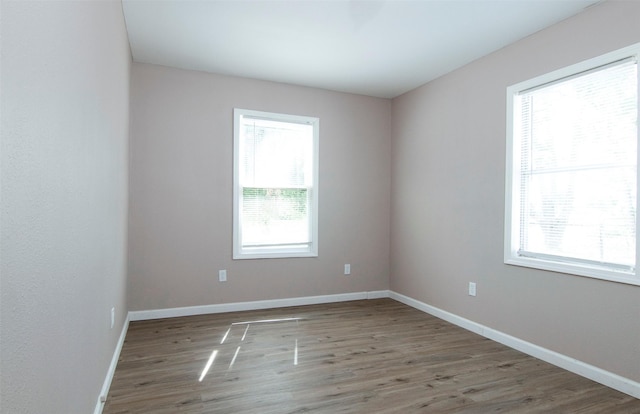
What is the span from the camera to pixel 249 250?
14.2 ft

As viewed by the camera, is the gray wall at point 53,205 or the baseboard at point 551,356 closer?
the gray wall at point 53,205

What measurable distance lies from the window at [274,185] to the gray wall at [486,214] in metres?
1.18

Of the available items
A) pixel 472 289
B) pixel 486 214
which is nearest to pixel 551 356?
pixel 472 289

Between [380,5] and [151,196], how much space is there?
9.26 ft

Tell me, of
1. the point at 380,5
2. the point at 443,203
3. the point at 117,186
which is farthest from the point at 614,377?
the point at 117,186

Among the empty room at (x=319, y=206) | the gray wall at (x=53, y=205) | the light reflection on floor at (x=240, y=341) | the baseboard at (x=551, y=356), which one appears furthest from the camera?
the light reflection on floor at (x=240, y=341)

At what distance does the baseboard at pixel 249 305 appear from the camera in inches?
152

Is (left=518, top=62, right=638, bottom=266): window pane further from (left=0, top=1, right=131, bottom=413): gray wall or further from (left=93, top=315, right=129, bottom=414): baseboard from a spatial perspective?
(left=93, top=315, right=129, bottom=414): baseboard

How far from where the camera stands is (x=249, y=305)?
4.25m

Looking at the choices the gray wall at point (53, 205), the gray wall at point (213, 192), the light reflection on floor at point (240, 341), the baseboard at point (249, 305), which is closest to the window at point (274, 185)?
the gray wall at point (213, 192)

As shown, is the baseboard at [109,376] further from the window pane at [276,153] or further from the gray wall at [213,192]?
the window pane at [276,153]

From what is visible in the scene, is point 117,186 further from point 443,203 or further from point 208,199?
Answer: point 443,203

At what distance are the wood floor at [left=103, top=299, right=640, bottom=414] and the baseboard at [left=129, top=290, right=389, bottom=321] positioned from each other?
0.14 m

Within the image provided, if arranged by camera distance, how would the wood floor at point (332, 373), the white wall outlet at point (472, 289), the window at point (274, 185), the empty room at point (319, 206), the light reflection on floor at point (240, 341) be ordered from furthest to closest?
1. the window at point (274, 185)
2. the white wall outlet at point (472, 289)
3. the light reflection on floor at point (240, 341)
4. the wood floor at point (332, 373)
5. the empty room at point (319, 206)
